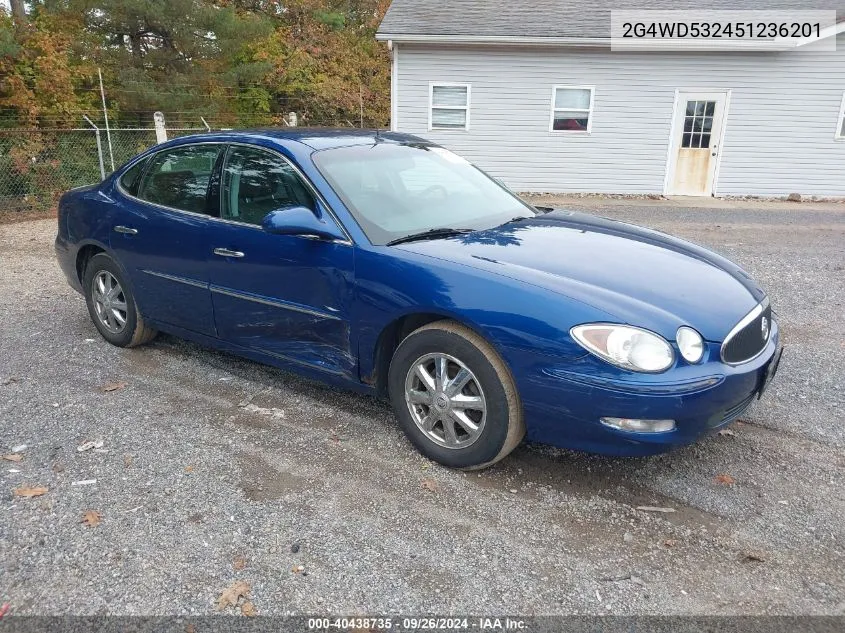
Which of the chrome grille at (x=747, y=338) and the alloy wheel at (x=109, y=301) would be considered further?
the alloy wheel at (x=109, y=301)

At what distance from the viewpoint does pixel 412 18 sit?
44.7ft

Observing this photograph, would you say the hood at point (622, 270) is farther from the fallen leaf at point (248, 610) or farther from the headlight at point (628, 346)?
the fallen leaf at point (248, 610)

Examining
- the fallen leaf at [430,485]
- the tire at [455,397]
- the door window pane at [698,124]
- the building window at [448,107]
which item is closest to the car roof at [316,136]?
the tire at [455,397]

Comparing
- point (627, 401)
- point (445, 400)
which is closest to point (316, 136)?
point (445, 400)

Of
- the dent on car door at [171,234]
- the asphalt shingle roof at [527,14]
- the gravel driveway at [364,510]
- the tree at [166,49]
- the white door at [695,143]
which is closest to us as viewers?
the gravel driveway at [364,510]

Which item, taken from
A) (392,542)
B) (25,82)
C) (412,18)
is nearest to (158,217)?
(392,542)

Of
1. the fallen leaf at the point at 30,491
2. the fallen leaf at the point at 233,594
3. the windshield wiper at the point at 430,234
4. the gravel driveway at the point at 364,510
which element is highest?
the windshield wiper at the point at 430,234

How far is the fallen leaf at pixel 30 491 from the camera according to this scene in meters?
2.95

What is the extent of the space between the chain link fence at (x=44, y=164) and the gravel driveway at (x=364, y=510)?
8.57 m

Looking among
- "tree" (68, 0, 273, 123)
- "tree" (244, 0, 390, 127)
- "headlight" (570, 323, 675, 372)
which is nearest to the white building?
"tree" (68, 0, 273, 123)

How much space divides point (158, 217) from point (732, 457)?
3776 mm

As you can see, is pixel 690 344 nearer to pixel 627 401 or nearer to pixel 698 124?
pixel 627 401

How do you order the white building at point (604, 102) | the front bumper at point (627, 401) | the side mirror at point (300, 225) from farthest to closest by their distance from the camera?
the white building at point (604, 102), the side mirror at point (300, 225), the front bumper at point (627, 401)

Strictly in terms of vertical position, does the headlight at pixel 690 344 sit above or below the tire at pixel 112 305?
above
